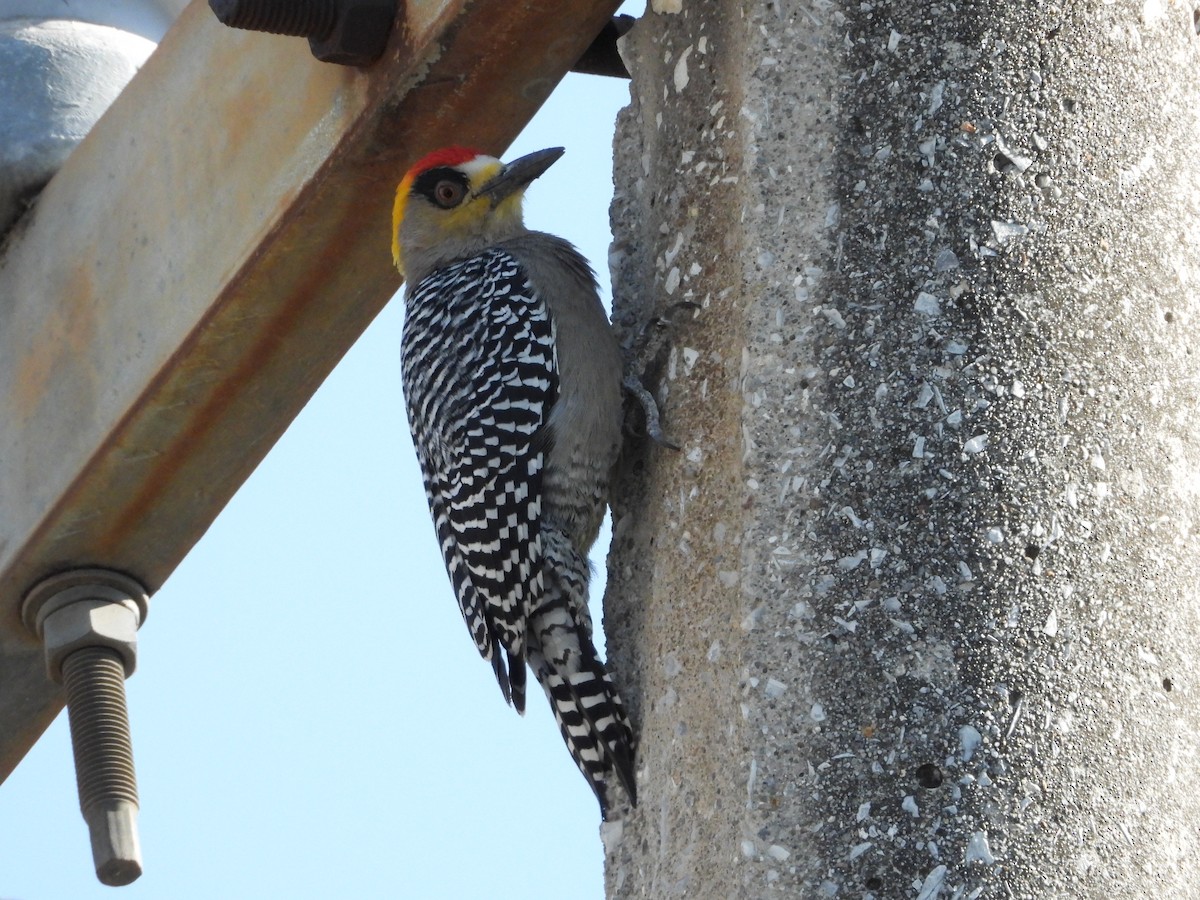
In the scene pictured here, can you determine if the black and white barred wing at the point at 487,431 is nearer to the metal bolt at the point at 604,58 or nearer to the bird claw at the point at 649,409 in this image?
the bird claw at the point at 649,409

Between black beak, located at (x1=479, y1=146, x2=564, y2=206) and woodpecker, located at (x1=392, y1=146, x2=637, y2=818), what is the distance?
0.26 feet

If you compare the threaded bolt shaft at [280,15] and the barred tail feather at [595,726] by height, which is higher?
the threaded bolt shaft at [280,15]

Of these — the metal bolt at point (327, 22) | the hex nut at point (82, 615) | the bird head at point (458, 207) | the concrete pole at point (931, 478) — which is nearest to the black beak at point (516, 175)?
the bird head at point (458, 207)

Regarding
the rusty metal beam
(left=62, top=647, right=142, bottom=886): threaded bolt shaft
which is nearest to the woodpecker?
the rusty metal beam

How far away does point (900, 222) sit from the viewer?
378 centimetres

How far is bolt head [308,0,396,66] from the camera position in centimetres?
490

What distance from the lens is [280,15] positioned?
469cm

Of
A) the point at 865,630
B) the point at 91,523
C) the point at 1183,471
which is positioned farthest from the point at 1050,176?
the point at 91,523

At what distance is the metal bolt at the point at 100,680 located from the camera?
551 cm

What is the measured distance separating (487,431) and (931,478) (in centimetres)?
153

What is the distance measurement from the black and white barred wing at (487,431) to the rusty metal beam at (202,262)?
38cm

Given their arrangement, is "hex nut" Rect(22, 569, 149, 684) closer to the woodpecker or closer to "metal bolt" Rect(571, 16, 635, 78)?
the woodpecker

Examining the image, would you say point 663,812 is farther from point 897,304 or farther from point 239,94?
point 239,94

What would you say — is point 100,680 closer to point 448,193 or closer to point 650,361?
point 448,193
